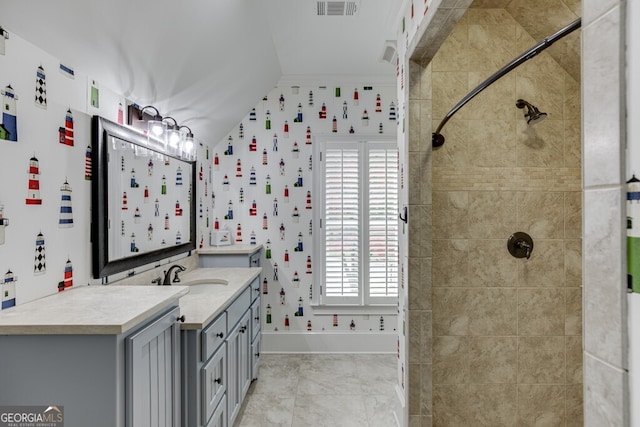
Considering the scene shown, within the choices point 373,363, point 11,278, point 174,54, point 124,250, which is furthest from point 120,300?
point 373,363

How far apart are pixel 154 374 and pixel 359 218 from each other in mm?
2516

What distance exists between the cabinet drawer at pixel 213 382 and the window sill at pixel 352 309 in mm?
1668

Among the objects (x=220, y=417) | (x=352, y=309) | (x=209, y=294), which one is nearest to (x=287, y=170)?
(x=352, y=309)

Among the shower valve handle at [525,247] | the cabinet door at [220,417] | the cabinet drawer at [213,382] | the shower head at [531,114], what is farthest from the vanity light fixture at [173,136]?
the shower valve handle at [525,247]

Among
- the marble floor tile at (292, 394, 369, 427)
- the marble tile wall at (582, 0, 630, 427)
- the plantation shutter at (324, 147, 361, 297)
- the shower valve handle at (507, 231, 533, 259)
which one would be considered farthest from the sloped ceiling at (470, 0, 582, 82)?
the marble floor tile at (292, 394, 369, 427)

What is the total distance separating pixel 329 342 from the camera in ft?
11.8

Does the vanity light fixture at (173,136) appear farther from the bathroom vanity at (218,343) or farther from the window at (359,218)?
the window at (359,218)

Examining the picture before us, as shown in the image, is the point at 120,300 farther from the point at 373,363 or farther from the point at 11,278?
the point at 373,363

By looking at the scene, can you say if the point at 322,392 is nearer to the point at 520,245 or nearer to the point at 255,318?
the point at 255,318

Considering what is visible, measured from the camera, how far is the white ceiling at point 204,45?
4.76 ft

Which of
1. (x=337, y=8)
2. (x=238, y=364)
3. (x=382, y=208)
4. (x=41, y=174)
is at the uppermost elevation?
(x=337, y=8)

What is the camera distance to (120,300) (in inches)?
54.6

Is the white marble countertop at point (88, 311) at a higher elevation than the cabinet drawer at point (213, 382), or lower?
higher

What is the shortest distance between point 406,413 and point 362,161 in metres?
2.27
